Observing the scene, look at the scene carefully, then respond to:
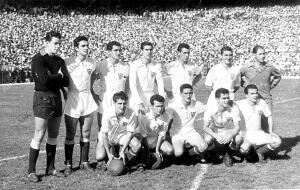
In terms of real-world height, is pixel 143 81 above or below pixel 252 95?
above

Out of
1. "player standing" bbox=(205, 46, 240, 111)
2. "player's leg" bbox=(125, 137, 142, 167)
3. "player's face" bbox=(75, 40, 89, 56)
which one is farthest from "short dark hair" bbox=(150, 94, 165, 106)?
"player's face" bbox=(75, 40, 89, 56)

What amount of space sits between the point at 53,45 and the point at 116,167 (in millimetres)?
1957

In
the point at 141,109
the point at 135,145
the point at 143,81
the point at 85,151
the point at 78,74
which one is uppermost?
the point at 78,74

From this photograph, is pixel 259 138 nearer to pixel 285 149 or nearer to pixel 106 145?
pixel 285 149

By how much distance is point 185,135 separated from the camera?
744cm

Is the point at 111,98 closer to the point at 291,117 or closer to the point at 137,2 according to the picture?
the point at 291,117

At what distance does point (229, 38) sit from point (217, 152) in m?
33.7

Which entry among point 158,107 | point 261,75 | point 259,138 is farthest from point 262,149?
point 158,107

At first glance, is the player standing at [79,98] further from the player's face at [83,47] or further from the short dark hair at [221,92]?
the short dark hair at [221,92]

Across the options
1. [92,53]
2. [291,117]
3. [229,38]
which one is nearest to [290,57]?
[229,38]

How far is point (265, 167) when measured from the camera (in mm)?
7098

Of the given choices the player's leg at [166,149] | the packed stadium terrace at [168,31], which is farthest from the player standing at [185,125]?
the packed stadium terrace at [168,31]

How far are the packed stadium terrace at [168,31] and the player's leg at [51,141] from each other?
2411 cm

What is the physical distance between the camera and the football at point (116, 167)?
6.61 meters
